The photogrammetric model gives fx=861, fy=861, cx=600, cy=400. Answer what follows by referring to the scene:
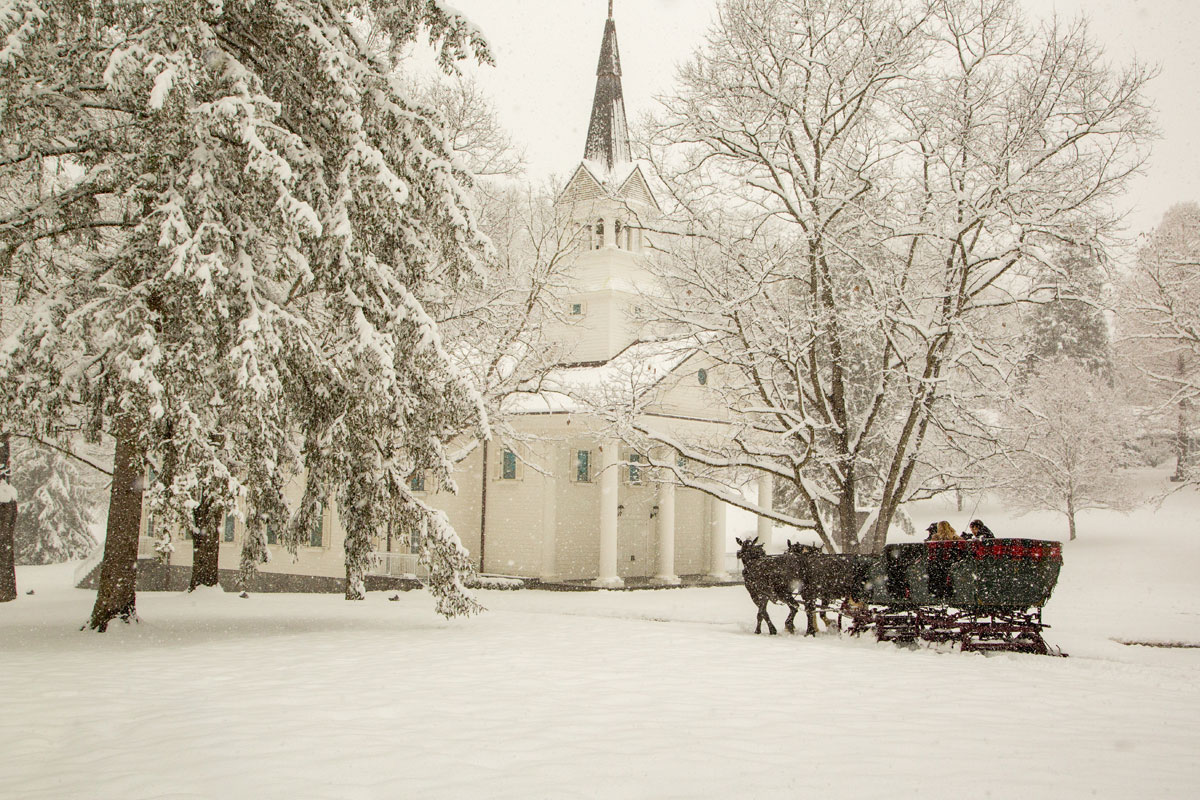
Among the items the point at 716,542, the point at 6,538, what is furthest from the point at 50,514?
the point at 716,542

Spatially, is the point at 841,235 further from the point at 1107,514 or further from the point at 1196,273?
the point at 1107,514

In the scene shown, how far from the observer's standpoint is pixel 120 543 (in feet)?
38.8

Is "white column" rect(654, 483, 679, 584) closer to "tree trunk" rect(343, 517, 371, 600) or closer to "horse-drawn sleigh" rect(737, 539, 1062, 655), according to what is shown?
"horse-drawn sleigh" rect(737, 539, 1062, 655)

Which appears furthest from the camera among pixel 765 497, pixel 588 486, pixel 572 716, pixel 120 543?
pixel 765 497

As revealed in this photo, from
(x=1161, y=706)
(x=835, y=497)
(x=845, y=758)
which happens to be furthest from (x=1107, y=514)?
(x=845, y=758)

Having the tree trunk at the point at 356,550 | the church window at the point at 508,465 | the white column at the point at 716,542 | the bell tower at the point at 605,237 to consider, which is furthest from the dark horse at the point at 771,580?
the white column at the point at 716,542

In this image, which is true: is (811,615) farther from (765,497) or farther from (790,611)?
(765,497)

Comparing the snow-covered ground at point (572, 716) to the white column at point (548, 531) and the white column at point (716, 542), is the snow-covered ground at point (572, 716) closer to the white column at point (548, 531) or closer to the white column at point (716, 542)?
the white column at point (548, 531)

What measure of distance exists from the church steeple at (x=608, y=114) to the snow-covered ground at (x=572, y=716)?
20.7 m

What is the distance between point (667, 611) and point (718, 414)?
1152cm

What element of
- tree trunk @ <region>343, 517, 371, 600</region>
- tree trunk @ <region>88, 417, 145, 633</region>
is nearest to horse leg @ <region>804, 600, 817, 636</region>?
tree trunk @ <region>343, 517, 371, 600</region>

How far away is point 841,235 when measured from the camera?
15039mm

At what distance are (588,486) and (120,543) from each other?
16.1 meters

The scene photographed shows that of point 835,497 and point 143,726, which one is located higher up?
point 835,497
